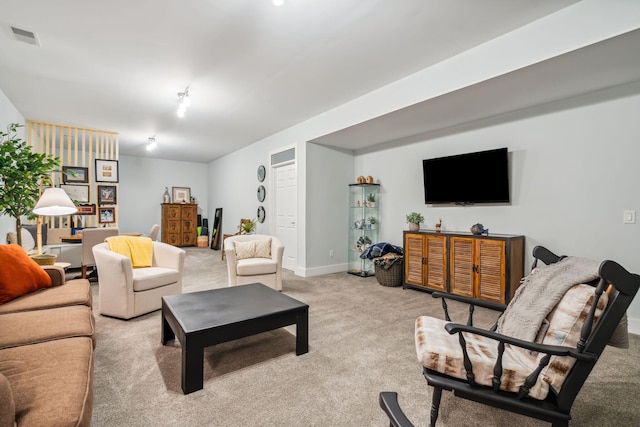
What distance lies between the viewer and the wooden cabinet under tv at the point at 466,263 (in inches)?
134

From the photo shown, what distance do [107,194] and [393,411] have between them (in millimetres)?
6706

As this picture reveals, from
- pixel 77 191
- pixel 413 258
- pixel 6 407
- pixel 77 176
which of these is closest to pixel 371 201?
pixel 413 258

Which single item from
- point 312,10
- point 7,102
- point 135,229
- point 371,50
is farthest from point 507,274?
point 135,229

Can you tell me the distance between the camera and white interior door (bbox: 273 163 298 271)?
18.1 ft

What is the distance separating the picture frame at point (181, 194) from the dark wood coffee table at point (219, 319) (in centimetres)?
751

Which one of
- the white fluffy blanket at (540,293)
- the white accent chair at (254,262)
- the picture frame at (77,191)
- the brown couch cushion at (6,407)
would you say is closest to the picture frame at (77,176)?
the picture frame at (77,191)

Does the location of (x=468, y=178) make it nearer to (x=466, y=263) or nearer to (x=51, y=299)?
(x=466, y=263)

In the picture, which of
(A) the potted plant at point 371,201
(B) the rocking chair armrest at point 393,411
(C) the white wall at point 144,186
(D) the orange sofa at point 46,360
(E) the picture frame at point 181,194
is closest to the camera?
(B) the rocking chair armrest at point 393,411

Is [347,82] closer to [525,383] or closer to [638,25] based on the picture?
[638,25]

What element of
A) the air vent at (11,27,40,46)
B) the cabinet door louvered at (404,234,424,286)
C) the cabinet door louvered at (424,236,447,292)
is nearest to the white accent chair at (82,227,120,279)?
the air vent at (11,27,40,46)

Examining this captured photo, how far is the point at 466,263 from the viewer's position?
3.75 m

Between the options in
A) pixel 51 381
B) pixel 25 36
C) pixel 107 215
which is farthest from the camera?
pixel 107 215

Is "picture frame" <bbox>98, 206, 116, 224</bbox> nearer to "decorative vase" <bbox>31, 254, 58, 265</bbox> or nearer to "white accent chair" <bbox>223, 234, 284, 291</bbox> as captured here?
"decorative vase" <bbox>31, 254, 58, 265</bbox>

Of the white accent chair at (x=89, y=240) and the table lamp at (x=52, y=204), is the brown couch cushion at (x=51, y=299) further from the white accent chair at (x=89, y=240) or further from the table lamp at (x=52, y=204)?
the white accent chair at (x=89, y=240)
